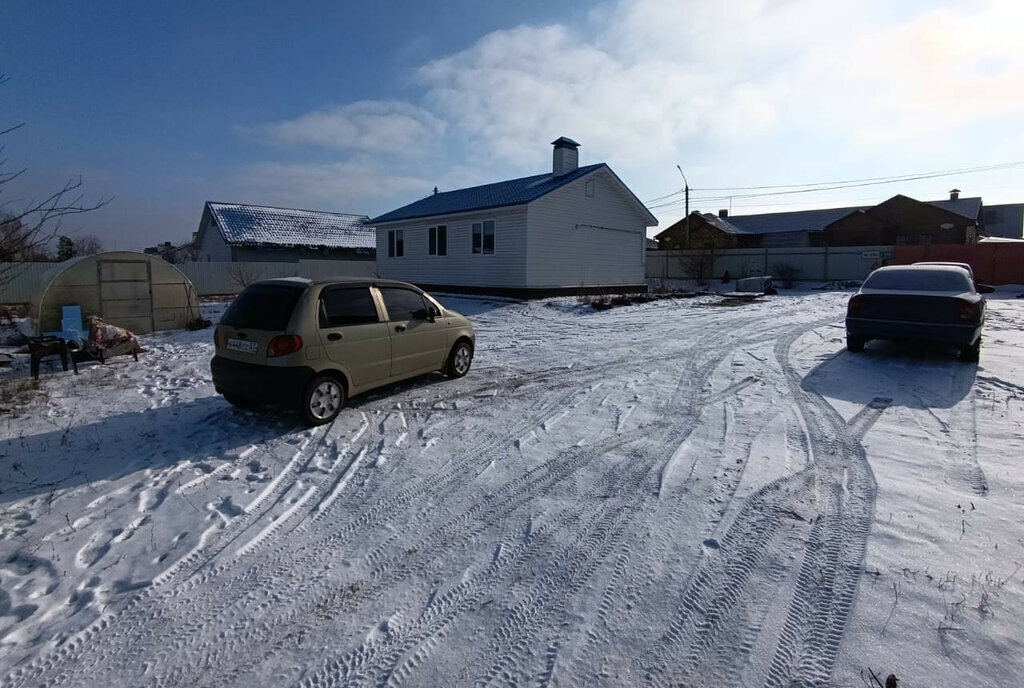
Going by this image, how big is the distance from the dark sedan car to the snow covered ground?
157cm

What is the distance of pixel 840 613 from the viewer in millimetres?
2809

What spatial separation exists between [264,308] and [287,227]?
33.9 metres

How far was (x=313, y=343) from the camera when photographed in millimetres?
5844

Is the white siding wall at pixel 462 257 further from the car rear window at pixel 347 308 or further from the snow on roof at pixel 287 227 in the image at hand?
the car rear window at pixel 347 308

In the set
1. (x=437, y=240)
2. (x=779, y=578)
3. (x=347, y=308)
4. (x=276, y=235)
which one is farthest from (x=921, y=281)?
(x=276, y=235)

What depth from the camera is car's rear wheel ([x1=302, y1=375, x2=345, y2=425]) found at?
18.9 feet

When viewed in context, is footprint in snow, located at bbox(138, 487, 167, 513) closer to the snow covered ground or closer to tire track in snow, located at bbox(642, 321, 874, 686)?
the snow covered ground

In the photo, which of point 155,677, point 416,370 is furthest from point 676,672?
point 416,370

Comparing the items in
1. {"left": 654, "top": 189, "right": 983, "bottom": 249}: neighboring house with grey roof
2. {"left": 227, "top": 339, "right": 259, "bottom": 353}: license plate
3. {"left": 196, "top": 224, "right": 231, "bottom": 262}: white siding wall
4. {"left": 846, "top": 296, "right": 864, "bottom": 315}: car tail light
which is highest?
{"left": 654, "top": 189, "right": 983, "bottom": 249}: neighboring house with grey roof

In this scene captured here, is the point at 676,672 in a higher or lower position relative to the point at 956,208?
lower

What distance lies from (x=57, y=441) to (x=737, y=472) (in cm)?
660

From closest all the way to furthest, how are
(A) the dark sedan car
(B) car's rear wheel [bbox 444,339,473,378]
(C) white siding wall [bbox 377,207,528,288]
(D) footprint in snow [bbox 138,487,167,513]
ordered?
(D) footprint in snow [bbox 138,487,167,513], (B) car's rear wheel [bbox 444,339,473,378], (A) the dark sedan car, (C) white siding wall [bbox 377,207,528,288]

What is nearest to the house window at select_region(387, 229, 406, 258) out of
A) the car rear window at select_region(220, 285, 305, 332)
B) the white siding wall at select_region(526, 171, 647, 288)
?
the white siding wall at select_region(526, 171, 647, 288)

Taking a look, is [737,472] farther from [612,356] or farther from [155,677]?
[612,356]
